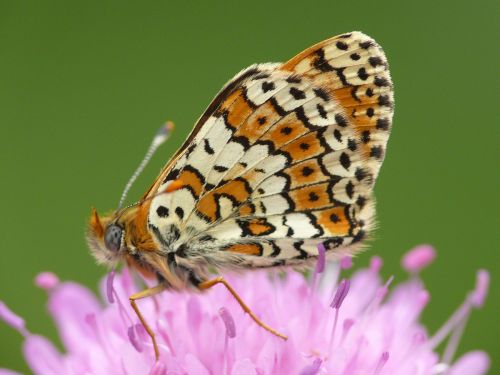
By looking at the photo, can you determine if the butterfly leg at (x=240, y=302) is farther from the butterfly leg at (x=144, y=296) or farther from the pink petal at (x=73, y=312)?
the pink petal at (x=73, y=312)

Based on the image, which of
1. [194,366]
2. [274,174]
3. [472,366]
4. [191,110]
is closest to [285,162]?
[274,174]

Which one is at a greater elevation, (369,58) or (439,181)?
(369,58)

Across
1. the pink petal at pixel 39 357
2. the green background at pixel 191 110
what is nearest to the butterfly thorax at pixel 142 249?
the pink petal at pixel 39 357

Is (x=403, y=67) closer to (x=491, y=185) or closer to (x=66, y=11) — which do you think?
(x=491, y=185)

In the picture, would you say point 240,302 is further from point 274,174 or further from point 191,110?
point 191,110

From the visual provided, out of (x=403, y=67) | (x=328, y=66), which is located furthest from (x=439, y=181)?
(x=328, y=66)

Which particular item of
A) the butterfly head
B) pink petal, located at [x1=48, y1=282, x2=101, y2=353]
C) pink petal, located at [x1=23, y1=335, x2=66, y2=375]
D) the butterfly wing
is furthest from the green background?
the butterfly wing
